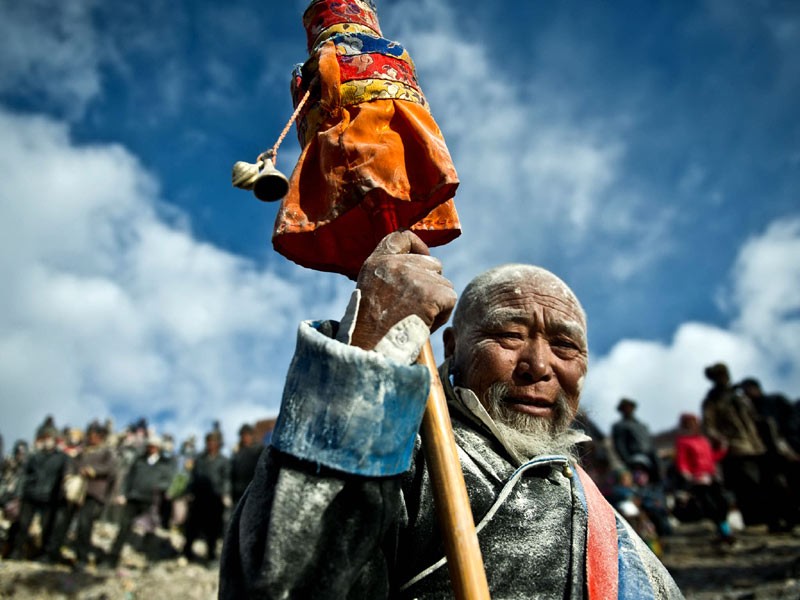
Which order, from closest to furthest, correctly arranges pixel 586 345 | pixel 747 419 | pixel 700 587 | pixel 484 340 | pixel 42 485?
pixel 484 340 → pixel 586 345 → pixel 700 587 → pixel 747 419 → pixel 42 485

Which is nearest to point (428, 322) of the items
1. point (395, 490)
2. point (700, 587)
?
point (395, 490)

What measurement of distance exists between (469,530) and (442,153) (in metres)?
1.18

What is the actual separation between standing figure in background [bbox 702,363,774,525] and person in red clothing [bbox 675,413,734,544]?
0.74 ft

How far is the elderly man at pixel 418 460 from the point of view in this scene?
43.6 inches

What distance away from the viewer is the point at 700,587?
17.9ft

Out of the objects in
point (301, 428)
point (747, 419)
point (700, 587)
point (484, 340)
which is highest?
point (747, 419)

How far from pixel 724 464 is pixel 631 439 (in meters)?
1.79

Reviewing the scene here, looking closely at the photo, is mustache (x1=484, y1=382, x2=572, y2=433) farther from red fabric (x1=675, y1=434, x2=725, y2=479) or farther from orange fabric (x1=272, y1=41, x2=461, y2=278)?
red fabric (x1=675, y1=434, x2=725, y2=479)

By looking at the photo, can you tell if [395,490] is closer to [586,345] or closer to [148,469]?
[586,345]

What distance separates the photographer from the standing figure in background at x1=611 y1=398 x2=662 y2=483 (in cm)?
877

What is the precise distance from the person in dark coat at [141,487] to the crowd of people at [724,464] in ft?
27.0

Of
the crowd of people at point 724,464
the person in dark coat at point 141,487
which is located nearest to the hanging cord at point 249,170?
the crowd of people at point 724,464

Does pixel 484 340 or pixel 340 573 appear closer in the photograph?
pixel 340 573

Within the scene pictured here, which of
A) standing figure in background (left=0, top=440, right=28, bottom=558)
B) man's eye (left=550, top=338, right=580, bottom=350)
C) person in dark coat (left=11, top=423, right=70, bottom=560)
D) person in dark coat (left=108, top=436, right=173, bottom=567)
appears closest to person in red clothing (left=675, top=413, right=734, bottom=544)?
man's eye (left=550, top=338, right=580, bottom=350)
